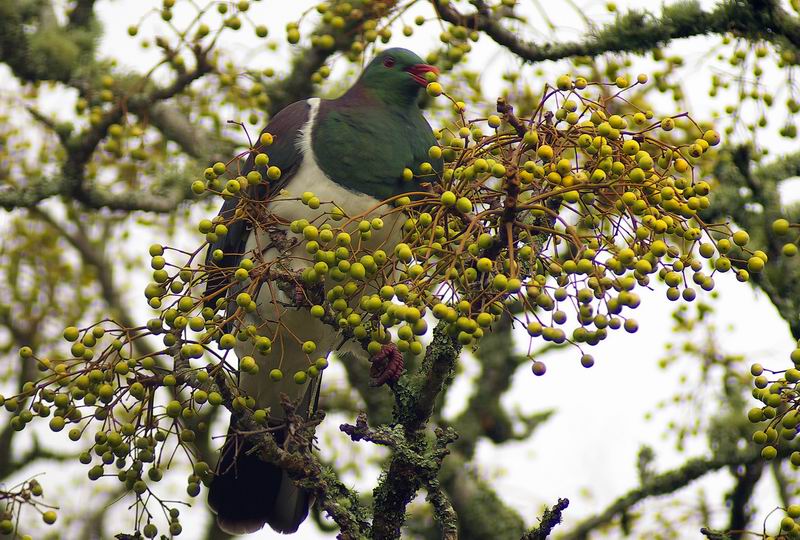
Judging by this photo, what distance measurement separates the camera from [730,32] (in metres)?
3.33

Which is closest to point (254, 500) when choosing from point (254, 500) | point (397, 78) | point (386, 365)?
point (254, 500)

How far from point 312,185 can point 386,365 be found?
0.65 metres

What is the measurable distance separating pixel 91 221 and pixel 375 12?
2.99 m

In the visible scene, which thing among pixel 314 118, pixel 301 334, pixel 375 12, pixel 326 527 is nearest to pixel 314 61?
pixel 375 12

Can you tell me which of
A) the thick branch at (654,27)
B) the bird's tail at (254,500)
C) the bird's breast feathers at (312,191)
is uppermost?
the thick branch at (654,27)

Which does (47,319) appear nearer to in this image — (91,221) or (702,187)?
(91,221)

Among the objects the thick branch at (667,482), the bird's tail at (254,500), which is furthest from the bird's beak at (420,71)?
the thick branch at (667,482)

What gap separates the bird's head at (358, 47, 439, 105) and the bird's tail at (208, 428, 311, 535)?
1241mm

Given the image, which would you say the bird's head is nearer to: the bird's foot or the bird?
the bird

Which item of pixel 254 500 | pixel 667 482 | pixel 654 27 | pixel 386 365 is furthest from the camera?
pixel 667 482

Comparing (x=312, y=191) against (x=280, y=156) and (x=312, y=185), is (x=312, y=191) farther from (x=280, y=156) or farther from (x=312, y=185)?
(x=280, y=156)

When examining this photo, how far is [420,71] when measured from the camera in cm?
368

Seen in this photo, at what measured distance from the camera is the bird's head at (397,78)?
3641 millimetres

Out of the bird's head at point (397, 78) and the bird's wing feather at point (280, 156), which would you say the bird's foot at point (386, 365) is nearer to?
the bird's wing feather at point (280, 156)
